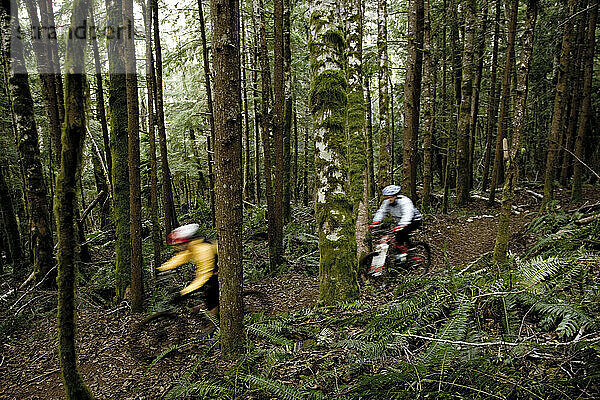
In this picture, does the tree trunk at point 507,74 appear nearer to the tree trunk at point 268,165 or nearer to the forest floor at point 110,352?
the forest floor at point 110,352

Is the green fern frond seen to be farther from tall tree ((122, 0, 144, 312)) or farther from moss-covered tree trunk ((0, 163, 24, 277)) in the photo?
moss-covered tree trunk ((0, 163, 24, 277))

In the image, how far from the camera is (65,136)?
2.65 m

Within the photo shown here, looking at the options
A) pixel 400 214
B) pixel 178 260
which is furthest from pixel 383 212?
pixel 178 260

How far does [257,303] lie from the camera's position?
7.79 metres

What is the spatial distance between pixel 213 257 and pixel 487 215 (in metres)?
11.3

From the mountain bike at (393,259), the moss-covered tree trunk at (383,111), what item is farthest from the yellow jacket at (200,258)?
the moss-covered tree trunk at (383,111)

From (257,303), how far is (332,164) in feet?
12.2

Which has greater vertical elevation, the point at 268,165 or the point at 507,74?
the point at 507,74

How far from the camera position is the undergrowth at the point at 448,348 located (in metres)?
2.49

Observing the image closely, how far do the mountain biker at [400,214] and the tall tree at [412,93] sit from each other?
126 inches

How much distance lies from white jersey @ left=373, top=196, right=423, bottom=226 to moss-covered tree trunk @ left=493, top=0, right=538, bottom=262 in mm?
2235

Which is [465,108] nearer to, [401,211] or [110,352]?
[401,211]

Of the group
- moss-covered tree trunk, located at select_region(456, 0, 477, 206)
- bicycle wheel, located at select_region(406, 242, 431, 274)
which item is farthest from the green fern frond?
moss-covered tree trunk, located at select_region(456, 0, 477, 206)

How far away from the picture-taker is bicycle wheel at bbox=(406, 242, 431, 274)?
8.52 meters
